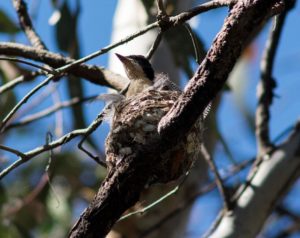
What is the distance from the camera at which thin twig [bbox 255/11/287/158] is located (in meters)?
3.07

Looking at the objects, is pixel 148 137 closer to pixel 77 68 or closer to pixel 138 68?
pixel 77 68

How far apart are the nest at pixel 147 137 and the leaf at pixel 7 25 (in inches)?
57.8

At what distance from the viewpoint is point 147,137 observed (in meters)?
1.86

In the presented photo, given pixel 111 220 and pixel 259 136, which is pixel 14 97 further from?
pixel 111 220

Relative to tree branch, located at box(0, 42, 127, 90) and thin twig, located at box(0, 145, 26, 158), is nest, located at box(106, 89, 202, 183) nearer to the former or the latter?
thin twig, located at box(0, 145, 26, 158)

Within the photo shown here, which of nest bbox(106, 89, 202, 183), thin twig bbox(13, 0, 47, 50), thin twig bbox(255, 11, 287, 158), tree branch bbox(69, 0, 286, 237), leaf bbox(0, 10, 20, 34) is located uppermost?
leaf bbox(0, 10, 20, 34)

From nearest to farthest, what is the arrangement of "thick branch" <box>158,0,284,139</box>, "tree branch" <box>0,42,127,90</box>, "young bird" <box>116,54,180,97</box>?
"thick branch" <box>158,0,284,139</box>, "tree branch" <box>0,42,127,90</box>, "young bird" <box>116,54,180,97</box>

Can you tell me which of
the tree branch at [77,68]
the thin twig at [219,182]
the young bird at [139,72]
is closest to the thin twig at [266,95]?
the thin twig at [219,182]

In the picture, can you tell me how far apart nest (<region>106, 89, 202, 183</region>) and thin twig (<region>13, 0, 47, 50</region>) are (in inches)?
25.3

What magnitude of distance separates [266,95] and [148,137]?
1349mm

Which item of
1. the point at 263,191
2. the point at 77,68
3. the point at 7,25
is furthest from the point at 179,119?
the point at 7,25

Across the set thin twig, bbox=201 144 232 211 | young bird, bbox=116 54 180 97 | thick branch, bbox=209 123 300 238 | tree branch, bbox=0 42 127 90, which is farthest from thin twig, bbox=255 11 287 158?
tree branch, bbox=0 42 127 90

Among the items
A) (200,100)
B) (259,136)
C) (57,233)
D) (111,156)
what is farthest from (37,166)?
(200,100)

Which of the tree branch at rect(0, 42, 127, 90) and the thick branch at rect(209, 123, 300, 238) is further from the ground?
the tree branch at rect(0, 42, 127, 90)
